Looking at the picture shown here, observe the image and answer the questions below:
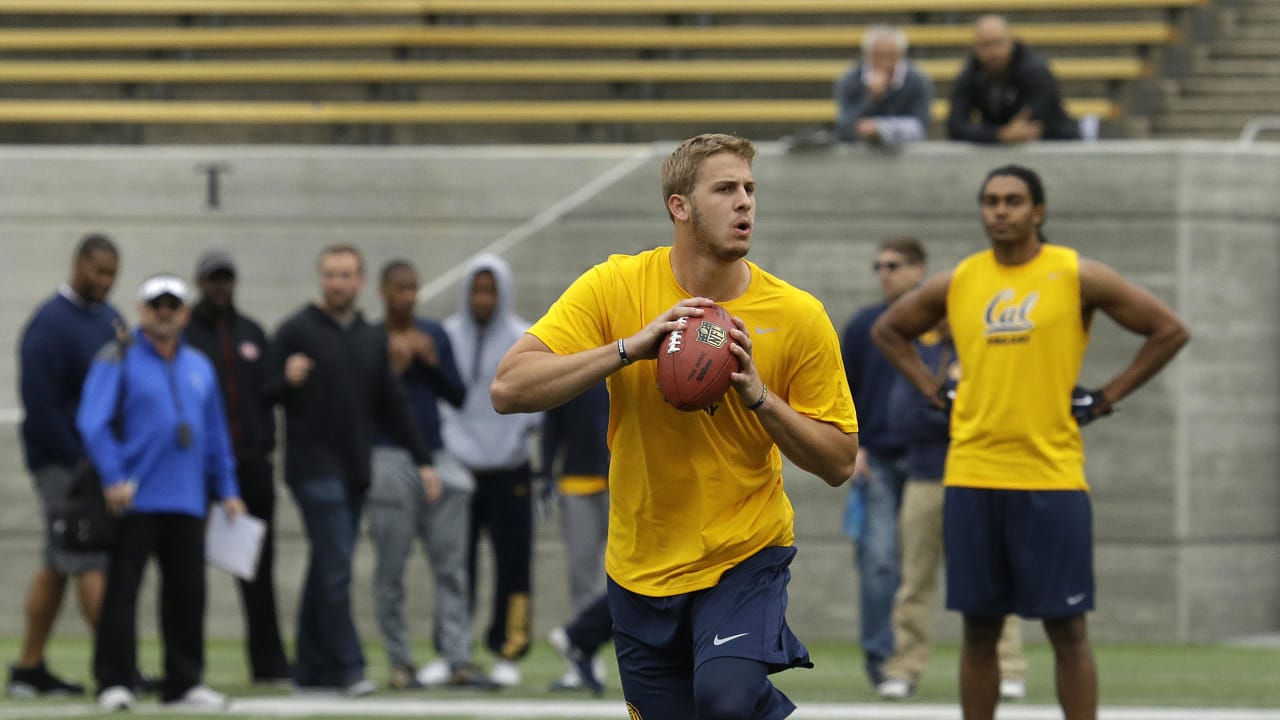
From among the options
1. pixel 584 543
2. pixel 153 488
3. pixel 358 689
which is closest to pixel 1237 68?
pixel 584 543

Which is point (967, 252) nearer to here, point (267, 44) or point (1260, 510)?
point (1260, 510)

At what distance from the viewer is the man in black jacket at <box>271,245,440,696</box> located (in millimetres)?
9195

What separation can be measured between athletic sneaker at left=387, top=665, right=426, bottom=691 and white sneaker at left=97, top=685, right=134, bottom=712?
1375 mm

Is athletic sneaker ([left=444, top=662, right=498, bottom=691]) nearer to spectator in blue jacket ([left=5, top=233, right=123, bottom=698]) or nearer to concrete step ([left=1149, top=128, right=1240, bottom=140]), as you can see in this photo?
spectator in blue jacket ([left=5, top=233, right=123, bottom=698])

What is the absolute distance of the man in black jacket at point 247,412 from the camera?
32.1 feet

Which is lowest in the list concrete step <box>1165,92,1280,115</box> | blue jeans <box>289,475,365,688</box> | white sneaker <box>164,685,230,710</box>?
white sneaker <box>164,685,230,710</box>

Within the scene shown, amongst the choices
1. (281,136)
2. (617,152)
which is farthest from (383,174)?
(281,136)

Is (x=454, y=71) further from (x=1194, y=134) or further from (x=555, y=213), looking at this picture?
(x=1194, y=134)

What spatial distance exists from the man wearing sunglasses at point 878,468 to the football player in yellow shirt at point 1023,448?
2.42 m

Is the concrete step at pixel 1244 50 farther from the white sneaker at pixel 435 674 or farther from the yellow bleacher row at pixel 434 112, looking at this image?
the white sneaker at pixel 435 674

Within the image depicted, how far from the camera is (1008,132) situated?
37.9ft

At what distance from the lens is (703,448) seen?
185 inches

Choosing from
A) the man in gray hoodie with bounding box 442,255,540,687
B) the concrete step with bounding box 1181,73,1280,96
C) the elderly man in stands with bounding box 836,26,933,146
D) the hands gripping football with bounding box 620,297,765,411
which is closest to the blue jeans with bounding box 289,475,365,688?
the man in gray hoodie with bounding box 442,255,540,687

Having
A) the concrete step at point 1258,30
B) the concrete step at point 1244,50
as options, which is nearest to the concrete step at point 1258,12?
the concrete step at point 1258,30
